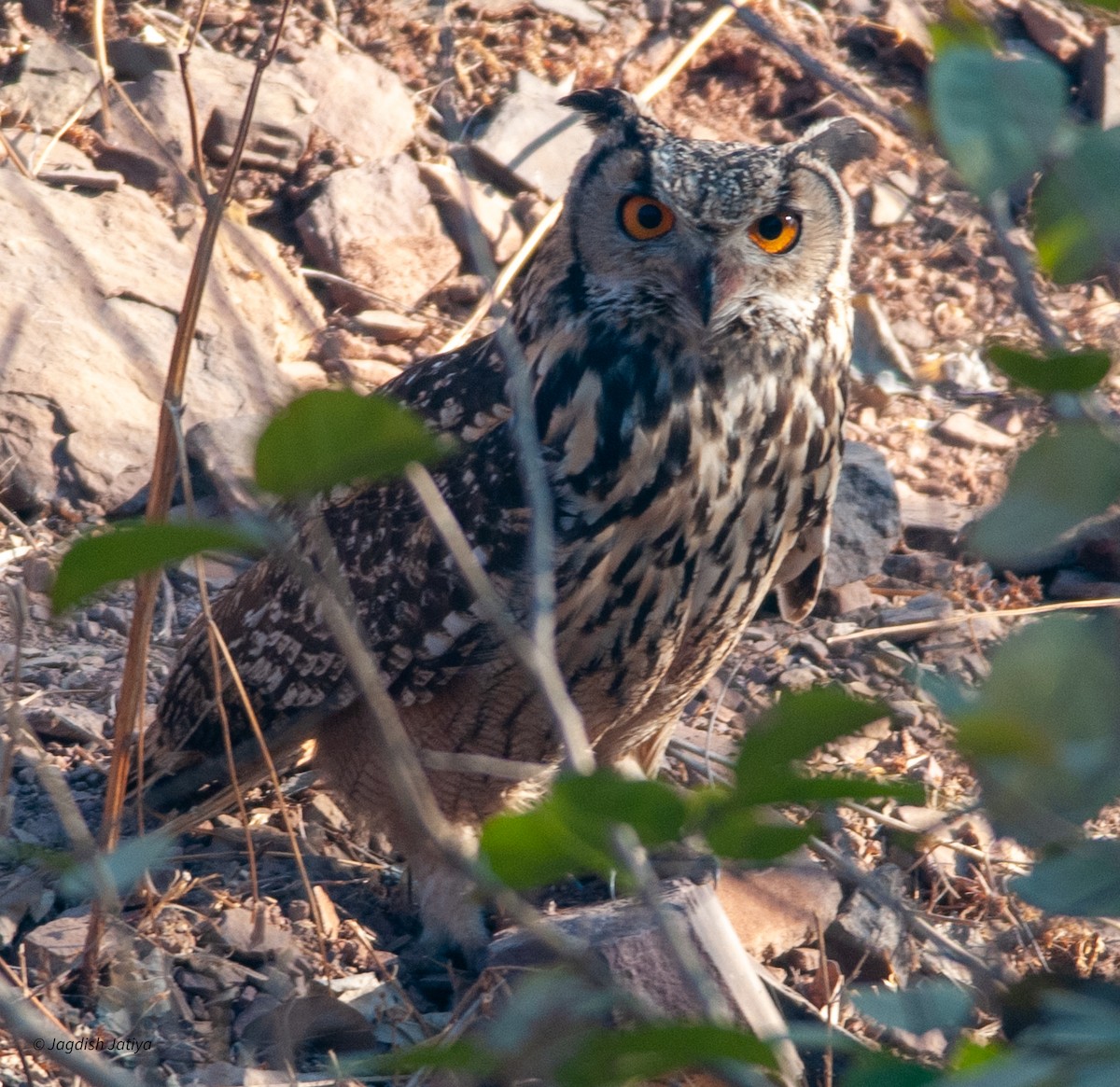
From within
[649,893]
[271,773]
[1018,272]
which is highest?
[1018,272]

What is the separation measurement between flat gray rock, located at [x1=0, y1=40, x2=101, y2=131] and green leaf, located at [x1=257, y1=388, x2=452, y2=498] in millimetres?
3794

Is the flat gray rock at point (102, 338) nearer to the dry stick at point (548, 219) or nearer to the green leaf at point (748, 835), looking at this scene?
the dry stick at point (548, 219)

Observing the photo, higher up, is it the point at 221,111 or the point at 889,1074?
the point at 221,111

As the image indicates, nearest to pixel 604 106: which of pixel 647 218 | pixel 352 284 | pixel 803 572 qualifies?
pixel 647 218

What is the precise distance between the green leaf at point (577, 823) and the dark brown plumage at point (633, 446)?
1663mm

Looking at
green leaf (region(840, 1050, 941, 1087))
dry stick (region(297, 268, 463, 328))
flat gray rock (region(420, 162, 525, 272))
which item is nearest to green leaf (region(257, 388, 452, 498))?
green leaf (region(840, 1050, 941, 1087))

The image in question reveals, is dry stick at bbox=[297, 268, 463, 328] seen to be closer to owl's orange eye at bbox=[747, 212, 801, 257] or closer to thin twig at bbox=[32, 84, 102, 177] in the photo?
thin twig at bbox=[32, 84, 102, 177]

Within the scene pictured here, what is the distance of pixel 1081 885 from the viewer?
80 centimetres

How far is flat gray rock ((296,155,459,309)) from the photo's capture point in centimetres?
421

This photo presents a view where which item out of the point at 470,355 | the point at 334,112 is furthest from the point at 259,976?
the point at 334,112

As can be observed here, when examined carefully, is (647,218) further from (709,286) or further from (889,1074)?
(889,1074)

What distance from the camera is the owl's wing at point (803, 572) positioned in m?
2.68

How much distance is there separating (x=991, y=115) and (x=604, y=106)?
1.91 meters

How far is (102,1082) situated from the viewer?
80 cm
